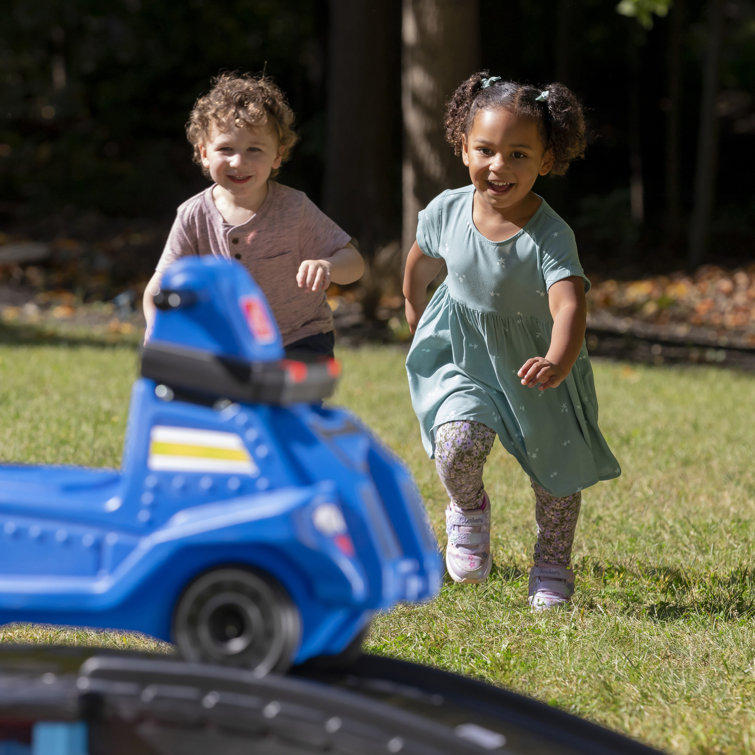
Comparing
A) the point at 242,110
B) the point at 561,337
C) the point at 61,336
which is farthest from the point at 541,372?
the point at 61,336

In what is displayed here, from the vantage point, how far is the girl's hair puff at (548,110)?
3.48 metres

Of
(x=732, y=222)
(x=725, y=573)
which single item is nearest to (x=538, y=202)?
(x=725, y=573)

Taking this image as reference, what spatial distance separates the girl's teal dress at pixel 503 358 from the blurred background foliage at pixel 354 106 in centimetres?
769

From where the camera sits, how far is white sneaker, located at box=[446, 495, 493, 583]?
3.75m

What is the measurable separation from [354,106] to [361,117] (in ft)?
0.46

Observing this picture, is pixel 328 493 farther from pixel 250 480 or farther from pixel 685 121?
pixel 685 121

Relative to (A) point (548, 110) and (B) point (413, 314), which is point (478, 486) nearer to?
(B) point (413, 314)

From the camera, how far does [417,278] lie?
3.84 m

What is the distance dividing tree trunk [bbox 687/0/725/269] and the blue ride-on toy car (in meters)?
12.5

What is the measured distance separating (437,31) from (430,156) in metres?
1.07

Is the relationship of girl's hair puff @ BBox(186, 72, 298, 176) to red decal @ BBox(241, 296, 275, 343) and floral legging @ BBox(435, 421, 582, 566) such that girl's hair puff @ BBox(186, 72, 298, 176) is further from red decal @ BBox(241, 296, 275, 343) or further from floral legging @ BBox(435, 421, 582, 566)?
red decal @ BBox(241, 296, 275, 343)

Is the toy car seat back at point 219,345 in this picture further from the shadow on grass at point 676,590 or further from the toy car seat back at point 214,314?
the shadow on grass at point 676,590

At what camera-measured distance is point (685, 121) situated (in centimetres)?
1908

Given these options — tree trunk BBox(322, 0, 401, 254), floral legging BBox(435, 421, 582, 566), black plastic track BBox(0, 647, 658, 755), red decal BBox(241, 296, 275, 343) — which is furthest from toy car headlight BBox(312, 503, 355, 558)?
tree trunk BBox(322, 0, 401, 254)
